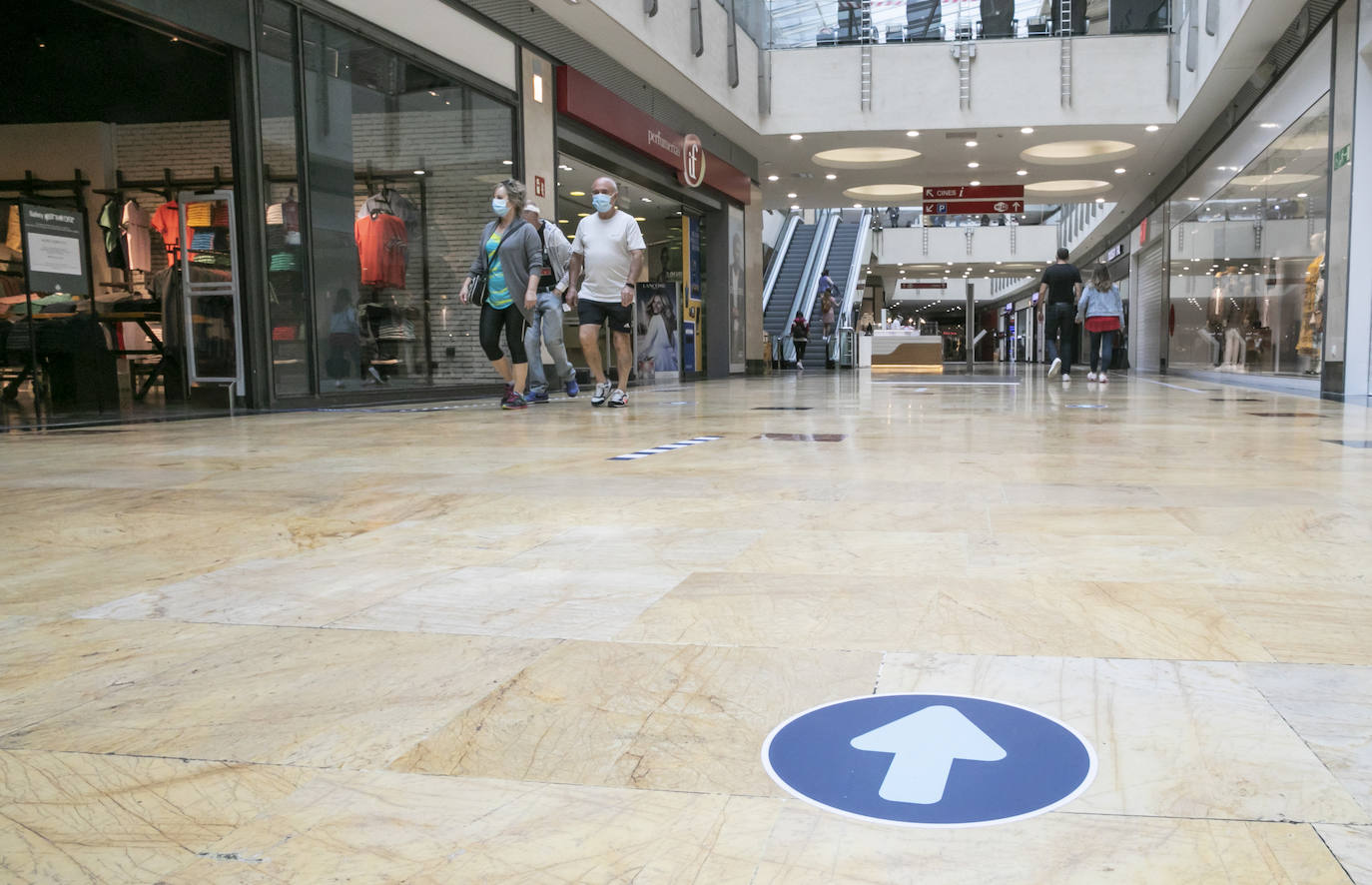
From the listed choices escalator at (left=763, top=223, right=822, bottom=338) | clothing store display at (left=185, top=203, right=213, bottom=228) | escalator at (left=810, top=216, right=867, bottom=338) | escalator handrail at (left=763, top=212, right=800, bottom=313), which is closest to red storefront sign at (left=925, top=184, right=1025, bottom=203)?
escalator at (left=810, top=216, right=867, bottom=338)

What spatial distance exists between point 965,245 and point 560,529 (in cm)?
3913

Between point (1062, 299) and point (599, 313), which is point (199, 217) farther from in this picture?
point (1062, 299)

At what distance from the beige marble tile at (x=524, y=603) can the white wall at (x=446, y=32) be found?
791 cm

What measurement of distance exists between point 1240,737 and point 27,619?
187 cm

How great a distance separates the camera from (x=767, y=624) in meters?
1.69

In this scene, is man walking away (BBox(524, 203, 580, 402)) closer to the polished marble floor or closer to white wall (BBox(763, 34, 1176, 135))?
the polished marble floor

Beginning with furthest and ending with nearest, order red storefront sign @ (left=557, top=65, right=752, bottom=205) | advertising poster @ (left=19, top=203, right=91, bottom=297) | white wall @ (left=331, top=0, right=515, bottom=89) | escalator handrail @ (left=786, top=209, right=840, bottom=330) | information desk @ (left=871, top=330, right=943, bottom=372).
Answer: escalator handrail @ (left=786, top=209, right=840, bottom=330) < information desk @ (left=871, top=330, right=943, bottom=372) < red storefront sign @ (left=557, top=65, right=752, bottom=205) < advertising poster @ (left=19, top=203, right=91, bottom=297) < white wall @ (left=331, top=0, right=515, bottom=89)

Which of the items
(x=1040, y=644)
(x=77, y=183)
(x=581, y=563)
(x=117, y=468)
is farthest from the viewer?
(x=77, y=183)

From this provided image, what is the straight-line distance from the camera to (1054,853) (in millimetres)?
910

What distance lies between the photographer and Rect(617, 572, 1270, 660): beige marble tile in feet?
5.10

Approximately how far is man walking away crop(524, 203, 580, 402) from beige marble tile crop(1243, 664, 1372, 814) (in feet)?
23.7

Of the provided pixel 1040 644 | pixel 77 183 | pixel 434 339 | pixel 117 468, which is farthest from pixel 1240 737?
pixel 77 183

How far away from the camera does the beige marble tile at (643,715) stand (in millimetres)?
1104

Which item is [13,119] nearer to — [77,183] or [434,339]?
[77,183]
